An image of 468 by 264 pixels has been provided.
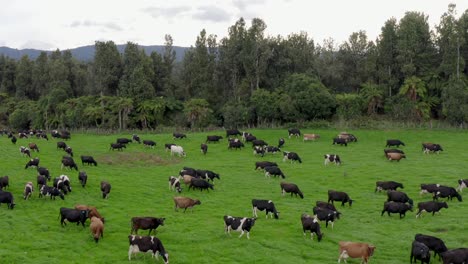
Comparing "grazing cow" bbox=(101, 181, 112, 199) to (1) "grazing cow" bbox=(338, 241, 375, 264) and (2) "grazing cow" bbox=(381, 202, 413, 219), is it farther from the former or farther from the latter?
(2) "grazing cow" bbox=(381, 202, 413, 219)

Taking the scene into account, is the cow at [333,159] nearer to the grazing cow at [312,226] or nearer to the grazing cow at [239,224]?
the grazing cow at [312,226]

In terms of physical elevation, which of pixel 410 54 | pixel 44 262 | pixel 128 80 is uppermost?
pixel 410 54

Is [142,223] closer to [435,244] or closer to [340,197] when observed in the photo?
[340,197]

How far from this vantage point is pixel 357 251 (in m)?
20.6

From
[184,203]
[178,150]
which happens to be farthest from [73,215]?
[178,150]

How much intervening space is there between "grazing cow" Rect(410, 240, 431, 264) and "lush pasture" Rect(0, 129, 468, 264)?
0.78 m

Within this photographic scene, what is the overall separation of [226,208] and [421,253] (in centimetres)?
1344

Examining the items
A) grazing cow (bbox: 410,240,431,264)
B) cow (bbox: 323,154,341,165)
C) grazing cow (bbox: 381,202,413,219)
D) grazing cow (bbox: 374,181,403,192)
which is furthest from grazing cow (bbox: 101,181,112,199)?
cow (bbox: 323,154,341,165)

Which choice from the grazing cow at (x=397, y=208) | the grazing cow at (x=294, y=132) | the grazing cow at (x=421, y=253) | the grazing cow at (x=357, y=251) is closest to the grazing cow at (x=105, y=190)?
the grazing cow at (x=357, y=251)

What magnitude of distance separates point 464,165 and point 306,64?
5141 cm

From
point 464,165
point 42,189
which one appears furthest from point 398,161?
point 42,189

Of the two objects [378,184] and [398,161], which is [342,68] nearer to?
[398,161]

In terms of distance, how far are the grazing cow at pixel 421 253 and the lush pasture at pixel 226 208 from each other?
778mm

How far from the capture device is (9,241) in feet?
73.7
